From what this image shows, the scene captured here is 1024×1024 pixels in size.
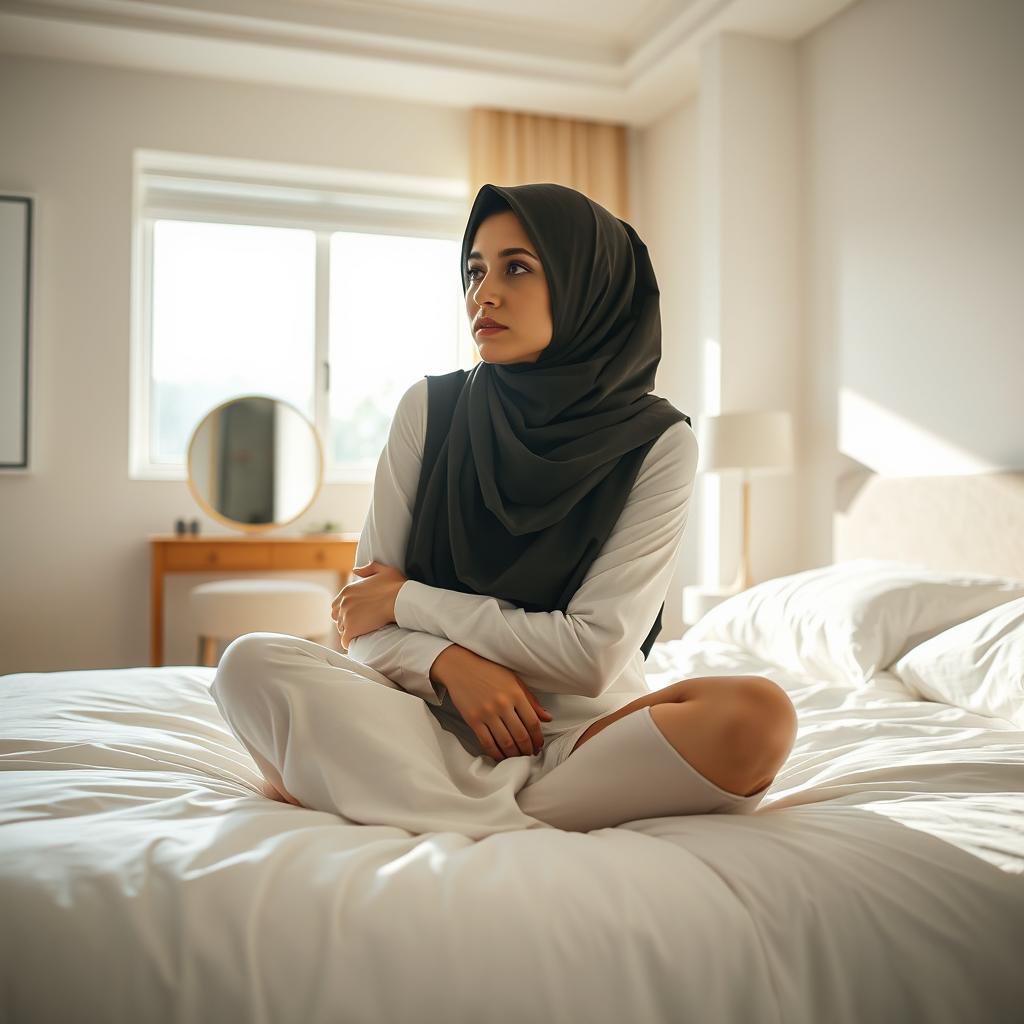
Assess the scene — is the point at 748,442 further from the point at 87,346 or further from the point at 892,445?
the point at 87,346

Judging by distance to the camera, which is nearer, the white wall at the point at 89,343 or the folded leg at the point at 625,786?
the folded leg at the point at 625,786

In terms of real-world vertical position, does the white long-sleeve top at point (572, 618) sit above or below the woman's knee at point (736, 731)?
above

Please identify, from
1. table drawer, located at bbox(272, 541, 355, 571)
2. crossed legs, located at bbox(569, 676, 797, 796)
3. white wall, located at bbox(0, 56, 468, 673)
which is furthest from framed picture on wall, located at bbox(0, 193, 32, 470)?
crossed legs, located at bbox(569, 676, 797, 796)

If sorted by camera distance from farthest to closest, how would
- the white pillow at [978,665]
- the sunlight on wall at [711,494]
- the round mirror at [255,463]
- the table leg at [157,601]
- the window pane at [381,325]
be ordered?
the window pane at [381,325], the round mirror at [255,463], the table leg at [157,601], the sunlight on wall at [711,494], the white pillow at [978,665]

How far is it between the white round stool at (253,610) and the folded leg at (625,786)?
2.57m

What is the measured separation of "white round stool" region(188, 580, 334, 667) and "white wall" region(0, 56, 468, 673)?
1.59ft

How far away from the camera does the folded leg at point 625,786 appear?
105 centimetres

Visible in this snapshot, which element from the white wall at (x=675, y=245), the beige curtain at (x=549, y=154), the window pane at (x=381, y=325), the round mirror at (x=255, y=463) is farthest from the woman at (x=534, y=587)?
the window pane at (x=381, y=325)

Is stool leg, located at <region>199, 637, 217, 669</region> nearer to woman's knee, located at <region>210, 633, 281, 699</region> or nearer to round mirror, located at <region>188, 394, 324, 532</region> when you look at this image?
round mirror, located at <region>188, 394, 324, 532</region>

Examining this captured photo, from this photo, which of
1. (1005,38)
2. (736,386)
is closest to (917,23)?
(1005,38)

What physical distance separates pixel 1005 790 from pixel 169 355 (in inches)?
154

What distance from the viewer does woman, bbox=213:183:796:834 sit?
1.07m

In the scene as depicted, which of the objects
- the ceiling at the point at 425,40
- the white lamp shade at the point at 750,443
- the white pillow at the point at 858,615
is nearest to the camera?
the white pillow at the point at 858,615

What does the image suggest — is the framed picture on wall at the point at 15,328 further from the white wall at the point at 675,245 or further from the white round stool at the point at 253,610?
the white wall at the point at 675,245
